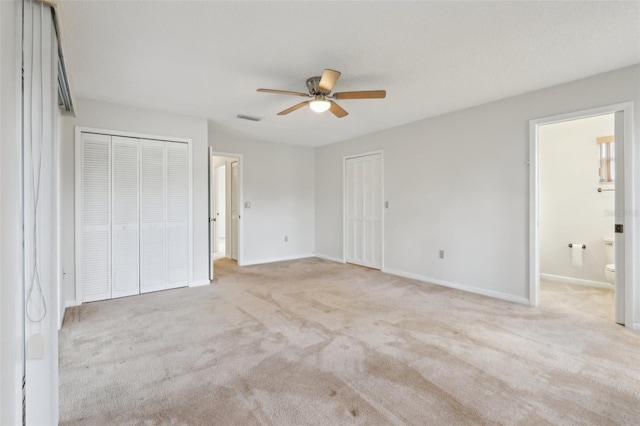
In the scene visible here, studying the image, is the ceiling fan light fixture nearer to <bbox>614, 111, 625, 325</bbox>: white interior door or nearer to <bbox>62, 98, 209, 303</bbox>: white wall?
<bbox>62, 98, 209, 303</bbox>: white wall

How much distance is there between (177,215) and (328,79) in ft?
9.51

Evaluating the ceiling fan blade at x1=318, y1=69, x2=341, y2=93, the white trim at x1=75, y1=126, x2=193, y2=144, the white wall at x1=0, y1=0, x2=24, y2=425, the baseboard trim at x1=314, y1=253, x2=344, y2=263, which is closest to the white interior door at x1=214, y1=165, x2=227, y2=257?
the baseboard trim at x1=314, y1=253, x2=344, y2=263

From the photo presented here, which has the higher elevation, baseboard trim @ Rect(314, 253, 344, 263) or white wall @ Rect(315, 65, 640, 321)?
white wall @ Rect(315, 65, 640, 321)

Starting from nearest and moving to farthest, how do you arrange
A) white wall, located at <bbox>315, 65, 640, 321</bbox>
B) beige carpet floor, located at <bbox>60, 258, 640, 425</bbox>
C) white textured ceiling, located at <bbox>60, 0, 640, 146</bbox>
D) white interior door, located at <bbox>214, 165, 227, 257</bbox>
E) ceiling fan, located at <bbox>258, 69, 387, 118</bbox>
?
beige carpet floor, located at <bbox>60, 258, 640, 425</bbox> → white textured ceiling, located at <bbox>60, 0, 640, 146</bbox> → ceiling fan, located at <bbox>258, 69, 387, 118</bbox> → white wall, located at <bbox>315, 65, 640, 321</bbox> → white interior door, located at <bbox>214, 165, 227, 257</bbox>

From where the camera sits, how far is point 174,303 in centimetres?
359

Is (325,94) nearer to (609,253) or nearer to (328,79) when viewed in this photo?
(328,79)

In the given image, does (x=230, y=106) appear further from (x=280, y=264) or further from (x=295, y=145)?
(x=280, y=264)

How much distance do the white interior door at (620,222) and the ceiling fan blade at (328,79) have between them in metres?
2.77

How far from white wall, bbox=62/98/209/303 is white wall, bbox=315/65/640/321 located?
2902 millimetres

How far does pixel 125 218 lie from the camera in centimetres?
384

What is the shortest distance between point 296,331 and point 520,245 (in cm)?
279

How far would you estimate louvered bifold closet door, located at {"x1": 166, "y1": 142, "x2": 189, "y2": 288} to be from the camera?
4.14m

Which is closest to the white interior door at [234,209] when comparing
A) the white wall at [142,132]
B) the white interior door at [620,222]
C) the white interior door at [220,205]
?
the white interior door at [220,205]

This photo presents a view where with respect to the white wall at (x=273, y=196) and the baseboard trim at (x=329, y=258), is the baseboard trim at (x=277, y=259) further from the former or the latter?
the baseboard trim at (x=329, y=258)
